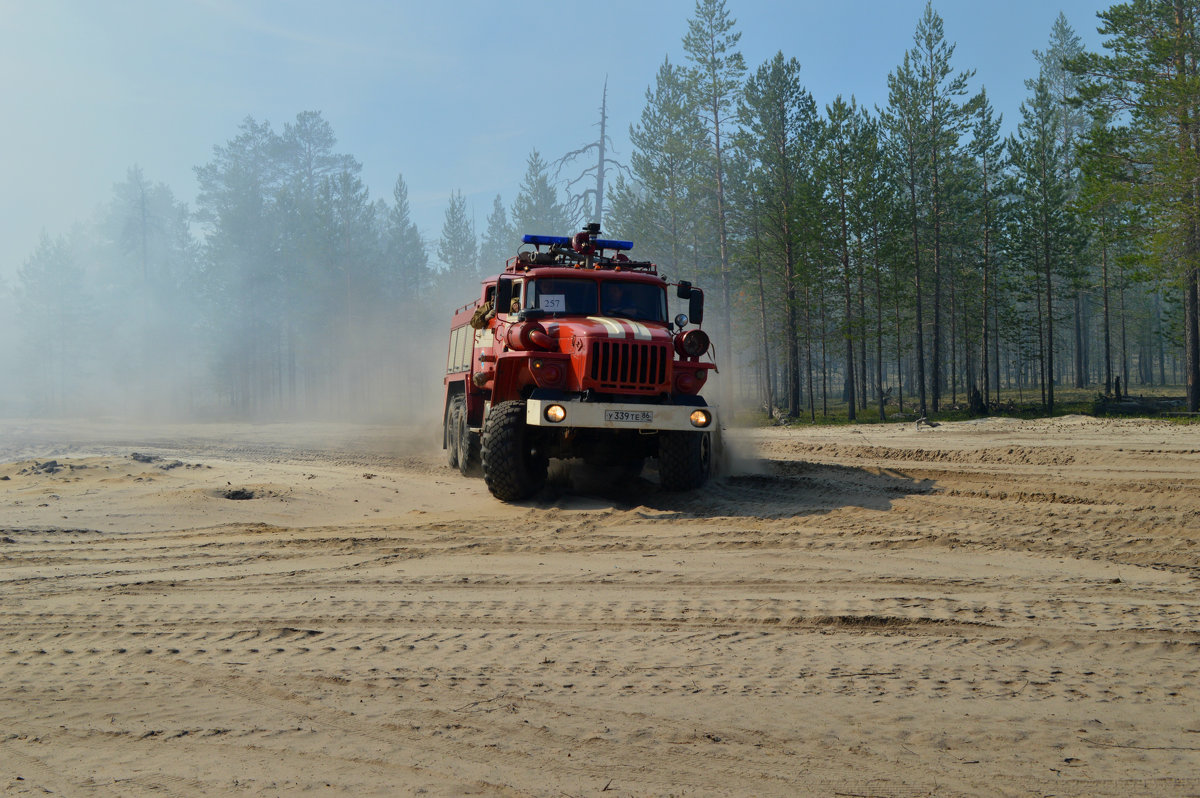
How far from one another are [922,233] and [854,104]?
7550 mm

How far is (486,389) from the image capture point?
40.2 ft

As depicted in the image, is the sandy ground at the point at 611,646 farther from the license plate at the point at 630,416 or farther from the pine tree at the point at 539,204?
the pine tree at the point at 539,204

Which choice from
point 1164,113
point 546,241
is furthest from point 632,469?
point 1164,113

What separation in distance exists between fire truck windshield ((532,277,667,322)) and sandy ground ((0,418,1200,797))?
2.76 metres

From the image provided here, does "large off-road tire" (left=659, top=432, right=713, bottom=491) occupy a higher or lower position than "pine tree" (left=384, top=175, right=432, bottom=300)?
lower

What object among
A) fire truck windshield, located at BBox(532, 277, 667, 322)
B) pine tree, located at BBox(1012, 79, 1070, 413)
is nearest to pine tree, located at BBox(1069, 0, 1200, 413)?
pine tree, located at BBox(1012, 79, 1070, 413)

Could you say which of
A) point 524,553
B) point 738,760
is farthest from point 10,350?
point 738,760

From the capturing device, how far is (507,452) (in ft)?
33.2

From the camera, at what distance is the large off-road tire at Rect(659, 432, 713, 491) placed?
10508 mm

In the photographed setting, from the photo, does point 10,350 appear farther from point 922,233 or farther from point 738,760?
point 738,760

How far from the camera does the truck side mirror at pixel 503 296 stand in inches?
451

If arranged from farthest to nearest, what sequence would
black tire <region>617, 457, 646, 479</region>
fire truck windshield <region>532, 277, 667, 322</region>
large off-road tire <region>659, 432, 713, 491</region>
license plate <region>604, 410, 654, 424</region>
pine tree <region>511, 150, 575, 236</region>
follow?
pine tree <region>511, 150, 575, 236</region>
black tire <region>617, 457, 646, 479</region>
fire truck windshield <region>532, 277, 667, 322</region>
large off-road tire <region>659, 432, 713, 491</region>
license plate <region>604, 410, 654, 424</region>

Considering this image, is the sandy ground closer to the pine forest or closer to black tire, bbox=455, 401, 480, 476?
black tire, bbox=455, 401, 480, 476

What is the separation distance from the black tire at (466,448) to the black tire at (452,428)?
0.27 m
